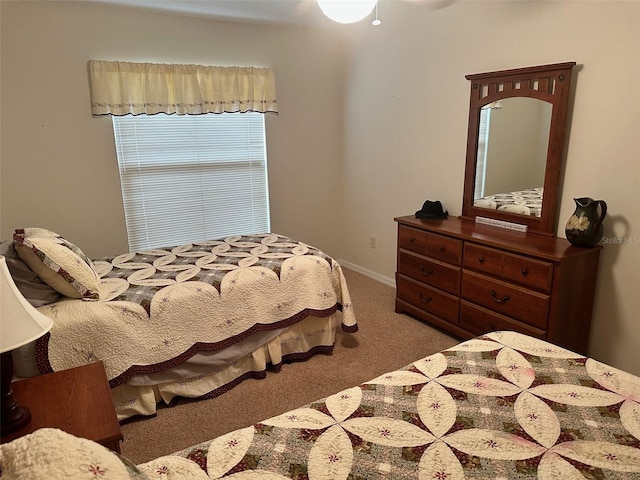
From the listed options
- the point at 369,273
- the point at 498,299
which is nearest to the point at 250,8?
the point at 369,273

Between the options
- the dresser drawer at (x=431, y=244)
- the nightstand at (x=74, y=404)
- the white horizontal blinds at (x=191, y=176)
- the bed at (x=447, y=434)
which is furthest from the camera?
the white horizontal blinds at (x=191, y=176)

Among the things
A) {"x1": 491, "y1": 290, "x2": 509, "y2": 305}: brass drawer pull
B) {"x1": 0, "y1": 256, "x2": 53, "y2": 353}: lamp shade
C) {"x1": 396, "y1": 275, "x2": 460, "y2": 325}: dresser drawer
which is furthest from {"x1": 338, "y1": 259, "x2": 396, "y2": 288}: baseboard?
{"x1": 0, "y1": 256, "x2": 53, "y2": 353}: lamp shade

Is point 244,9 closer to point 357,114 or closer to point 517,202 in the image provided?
point 357,114

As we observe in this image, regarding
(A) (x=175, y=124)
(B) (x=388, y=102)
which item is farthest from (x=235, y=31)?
(B) (x=388, y=102)

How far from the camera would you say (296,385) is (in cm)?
255

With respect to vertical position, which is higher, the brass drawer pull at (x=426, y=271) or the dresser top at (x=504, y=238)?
the dresser top at (x=504, y=238)

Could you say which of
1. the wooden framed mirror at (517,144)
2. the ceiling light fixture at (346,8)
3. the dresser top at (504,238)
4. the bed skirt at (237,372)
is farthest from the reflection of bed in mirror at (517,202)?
the ceiling light fixture at (346,8)

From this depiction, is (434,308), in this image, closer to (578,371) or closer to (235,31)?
(578,371)

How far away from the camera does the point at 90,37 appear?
321 centimetres

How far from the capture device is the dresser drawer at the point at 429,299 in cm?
298

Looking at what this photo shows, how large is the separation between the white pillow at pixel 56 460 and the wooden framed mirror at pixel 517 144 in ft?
8.69

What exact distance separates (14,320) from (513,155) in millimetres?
2818

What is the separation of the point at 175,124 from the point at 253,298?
6.31ft

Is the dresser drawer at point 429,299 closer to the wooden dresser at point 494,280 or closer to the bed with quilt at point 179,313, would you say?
the wooden dresser at point 494,280
